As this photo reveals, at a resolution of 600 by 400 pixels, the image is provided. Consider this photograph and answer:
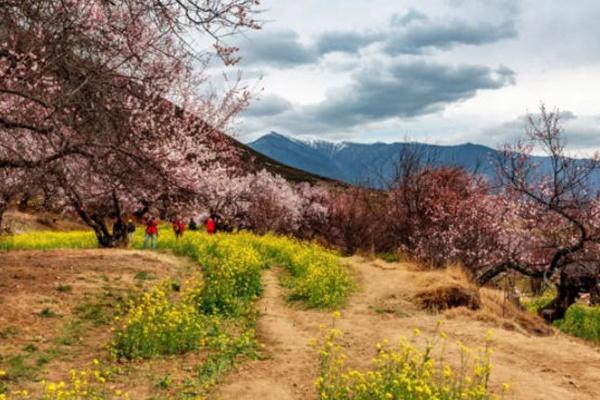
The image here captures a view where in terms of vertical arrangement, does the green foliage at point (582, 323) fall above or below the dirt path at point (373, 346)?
below

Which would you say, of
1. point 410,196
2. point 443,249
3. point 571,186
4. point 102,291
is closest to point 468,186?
point 410,196

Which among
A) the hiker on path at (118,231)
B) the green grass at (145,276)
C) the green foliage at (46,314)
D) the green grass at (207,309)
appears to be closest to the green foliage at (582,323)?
the green grass at (207,309)

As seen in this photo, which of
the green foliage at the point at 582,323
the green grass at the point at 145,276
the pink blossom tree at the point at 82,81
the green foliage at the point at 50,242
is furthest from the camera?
the green foliage at the point at 50,242

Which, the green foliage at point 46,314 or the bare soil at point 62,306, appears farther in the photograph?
the green foliage at point 46,314

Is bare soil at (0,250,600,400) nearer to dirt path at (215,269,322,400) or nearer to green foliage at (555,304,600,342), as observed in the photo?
dirt path at (215,269,322,400)

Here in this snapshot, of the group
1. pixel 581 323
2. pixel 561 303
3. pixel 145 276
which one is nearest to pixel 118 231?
pixel 145 276

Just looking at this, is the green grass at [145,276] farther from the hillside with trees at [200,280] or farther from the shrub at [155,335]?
the shrub at [155,335]

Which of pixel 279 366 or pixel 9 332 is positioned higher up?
pixel 9 332

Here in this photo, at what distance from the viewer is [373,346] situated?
379 inches

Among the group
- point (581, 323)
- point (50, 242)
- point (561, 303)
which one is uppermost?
point (50, 242)

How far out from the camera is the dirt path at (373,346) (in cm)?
750

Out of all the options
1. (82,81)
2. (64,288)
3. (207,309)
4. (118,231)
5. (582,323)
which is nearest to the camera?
(82,81)

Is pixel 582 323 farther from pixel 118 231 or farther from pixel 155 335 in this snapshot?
pixel 118 231

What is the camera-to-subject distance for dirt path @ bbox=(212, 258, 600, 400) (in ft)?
24.6
